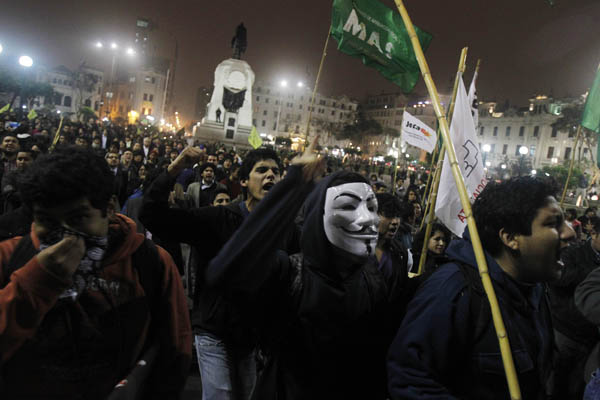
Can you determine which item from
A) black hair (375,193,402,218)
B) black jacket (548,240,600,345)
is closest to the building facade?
black hair (375,193,402,218)

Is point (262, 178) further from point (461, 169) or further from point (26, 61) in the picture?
point (26, 61)

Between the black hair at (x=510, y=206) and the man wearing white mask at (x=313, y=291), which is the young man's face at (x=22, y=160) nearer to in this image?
the man wearing white mask at (x=313, y=291)

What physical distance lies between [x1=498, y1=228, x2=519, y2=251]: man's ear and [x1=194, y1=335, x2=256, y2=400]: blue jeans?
183cm

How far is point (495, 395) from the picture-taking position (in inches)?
70.4

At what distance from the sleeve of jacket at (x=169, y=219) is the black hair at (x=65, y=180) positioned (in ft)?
2.91

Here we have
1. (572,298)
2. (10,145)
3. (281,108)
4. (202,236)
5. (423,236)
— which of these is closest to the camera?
(202,236)

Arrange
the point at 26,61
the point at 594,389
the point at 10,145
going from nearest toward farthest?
the point at 594,389 < the point at 10,145 < the point at 26,61

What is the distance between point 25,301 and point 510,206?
2103 mm

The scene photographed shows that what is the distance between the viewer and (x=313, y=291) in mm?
1959

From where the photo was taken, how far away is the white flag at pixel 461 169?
3900mm

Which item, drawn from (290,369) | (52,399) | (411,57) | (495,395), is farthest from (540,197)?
(411,57)

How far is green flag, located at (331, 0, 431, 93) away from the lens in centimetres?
453

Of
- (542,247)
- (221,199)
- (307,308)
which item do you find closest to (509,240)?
(542,247)

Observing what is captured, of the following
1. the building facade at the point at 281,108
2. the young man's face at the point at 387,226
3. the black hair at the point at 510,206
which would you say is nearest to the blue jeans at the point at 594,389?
the black hair at the point at 510,206
